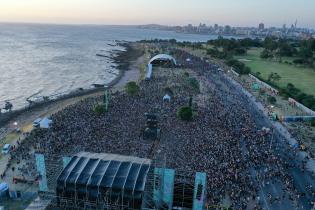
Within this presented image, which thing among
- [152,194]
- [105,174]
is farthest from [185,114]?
[105,174]

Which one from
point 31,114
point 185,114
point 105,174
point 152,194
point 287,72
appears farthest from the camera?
point 287,72

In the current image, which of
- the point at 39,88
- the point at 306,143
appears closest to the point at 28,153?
the point at 306,143

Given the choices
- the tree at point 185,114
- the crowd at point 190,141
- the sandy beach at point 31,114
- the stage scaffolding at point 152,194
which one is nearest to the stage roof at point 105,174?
the stage scaffolding at point 152,194

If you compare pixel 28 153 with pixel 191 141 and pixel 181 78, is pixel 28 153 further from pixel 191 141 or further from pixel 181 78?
pixel 181 78

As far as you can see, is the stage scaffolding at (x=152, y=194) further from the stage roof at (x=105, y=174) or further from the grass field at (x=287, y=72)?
the grass field at (x=287, y=72)

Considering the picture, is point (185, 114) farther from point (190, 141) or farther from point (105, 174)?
point (105, 174)

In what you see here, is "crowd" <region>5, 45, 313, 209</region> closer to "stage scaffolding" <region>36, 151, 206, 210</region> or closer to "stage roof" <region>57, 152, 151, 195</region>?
"stage scaffolding" <region>36, 151, 206, 210</region>
